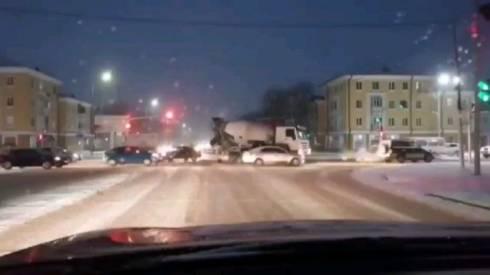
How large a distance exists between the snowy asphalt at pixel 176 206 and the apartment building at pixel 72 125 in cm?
9744

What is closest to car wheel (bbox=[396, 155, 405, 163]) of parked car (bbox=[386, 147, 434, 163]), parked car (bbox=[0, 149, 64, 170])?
parked car (bbox=[386, 147, 434, 163])

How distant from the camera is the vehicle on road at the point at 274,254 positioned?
244 cm

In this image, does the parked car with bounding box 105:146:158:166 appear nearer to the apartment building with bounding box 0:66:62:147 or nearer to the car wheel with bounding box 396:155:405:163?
the car wheel with bounding box 396:155:405:163

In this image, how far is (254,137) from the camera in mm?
68625

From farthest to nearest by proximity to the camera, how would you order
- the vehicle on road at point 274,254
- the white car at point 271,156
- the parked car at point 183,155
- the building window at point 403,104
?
the building window at point 403,104 → the parked car at point 183,155 → the white car at point 271,156 → the vehicle on road at point 274,254

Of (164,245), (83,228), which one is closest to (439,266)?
(164,245)

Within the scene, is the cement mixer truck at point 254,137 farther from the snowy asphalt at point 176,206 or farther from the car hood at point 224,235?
the car hood at point 224,235

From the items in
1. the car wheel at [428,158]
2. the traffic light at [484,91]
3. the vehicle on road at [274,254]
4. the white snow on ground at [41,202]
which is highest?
the traffic light at [484,91]

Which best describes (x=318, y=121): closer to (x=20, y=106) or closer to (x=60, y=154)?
(x=20, y=106)

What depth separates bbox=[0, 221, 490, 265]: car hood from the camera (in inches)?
107

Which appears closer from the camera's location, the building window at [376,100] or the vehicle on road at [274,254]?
the vehicle on road at [274,254]

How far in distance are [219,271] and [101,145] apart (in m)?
148

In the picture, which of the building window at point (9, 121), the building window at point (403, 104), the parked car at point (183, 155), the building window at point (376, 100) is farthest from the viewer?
the building window at point (376, 100)

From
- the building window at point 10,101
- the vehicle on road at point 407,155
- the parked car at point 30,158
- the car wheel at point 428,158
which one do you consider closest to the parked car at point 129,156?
the parked car at point 30,158
